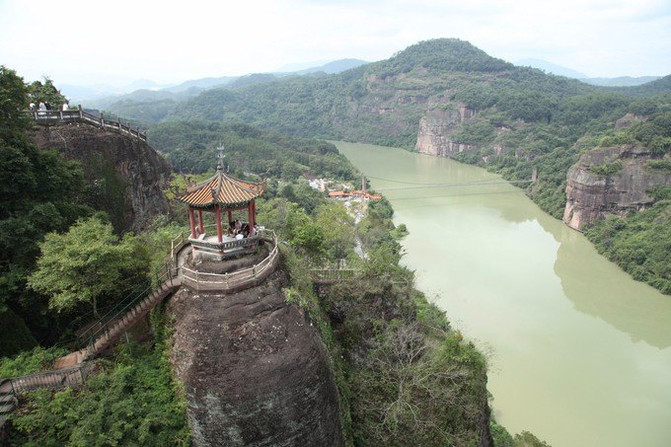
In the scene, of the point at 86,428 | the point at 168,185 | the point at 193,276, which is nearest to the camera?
the point at 86,428

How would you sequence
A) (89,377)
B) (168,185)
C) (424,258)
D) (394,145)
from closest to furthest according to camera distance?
1. (89,377)
2. (168,185)
3. (424,258)
4. (394,145)

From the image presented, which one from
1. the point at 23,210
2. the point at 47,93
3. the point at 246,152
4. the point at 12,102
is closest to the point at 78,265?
the point at 23,210

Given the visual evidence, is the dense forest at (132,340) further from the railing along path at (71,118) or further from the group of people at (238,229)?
the railing along path at (71,118)

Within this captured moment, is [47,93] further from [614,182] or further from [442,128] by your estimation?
[442,128]

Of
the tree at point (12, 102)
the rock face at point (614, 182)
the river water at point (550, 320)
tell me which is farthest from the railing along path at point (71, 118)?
the rock face at point (614, 182)

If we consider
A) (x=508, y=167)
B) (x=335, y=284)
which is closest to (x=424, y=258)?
(x=335, y=284)

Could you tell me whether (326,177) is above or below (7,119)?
below

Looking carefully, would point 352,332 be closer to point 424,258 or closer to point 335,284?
point 335,284
